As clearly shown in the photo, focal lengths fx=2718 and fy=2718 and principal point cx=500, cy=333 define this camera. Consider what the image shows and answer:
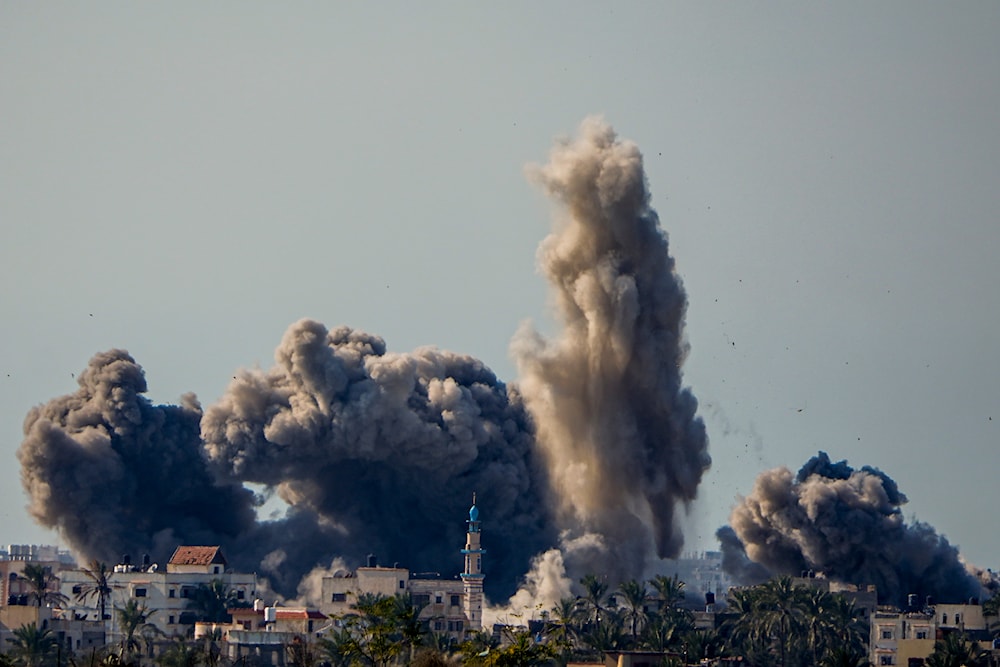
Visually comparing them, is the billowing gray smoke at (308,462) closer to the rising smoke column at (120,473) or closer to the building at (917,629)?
the rising smoke column at (120,473)

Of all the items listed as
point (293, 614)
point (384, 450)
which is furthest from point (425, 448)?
point (293, 614)

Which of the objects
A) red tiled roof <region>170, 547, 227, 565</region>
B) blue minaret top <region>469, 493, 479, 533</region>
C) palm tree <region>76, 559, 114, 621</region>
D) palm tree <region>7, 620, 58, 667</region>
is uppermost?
blue minaret top <region>469, 493, 479, 533</region>

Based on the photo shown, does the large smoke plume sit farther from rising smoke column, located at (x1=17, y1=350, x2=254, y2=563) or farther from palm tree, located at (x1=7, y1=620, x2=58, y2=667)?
palm tree, located at (x1=7, y1=620, x2=58, y2=667)

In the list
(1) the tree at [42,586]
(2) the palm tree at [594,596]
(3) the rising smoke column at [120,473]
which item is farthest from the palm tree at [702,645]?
(3) the rising smoke column at [120,473]

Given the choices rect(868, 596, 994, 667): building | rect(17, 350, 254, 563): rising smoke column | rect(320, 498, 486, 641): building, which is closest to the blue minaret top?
rect(320, 498, 486, 641): building

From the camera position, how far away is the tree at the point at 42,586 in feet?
510

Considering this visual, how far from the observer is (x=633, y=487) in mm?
169250

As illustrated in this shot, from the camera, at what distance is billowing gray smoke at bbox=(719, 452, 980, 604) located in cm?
16662

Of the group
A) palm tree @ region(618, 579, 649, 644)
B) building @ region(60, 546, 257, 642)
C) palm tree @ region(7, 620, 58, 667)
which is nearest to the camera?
palm tree @ region(7, 620, 58, 667)

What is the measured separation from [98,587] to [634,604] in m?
32.8

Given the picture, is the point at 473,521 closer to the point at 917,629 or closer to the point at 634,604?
the point at 634,604

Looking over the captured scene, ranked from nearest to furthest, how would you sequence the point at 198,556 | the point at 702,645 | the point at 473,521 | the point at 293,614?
the point at 702,645
the point at 293,614
the point at 198,556
the point at 473,521

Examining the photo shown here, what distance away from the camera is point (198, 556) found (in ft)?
534

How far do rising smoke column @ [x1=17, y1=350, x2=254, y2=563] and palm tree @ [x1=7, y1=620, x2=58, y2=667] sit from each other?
122 ft
